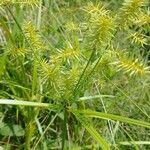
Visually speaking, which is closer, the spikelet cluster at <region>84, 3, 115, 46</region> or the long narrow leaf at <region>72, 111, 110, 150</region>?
the spikelet cluster at <region>84, 3, 115, 46</region>

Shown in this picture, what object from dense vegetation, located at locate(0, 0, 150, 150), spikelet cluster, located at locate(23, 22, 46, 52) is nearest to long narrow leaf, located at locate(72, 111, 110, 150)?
dense vegetation, located at locate(0, 0, 150, 150)

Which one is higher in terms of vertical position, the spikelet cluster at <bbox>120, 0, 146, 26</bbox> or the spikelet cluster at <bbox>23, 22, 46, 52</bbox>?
the spikelet cluster at <bbox>120, 0, 146, 26</bbox>

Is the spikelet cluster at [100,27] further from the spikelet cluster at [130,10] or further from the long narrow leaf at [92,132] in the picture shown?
the long narrow leaf at [92,132]

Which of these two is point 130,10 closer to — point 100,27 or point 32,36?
point 100,27

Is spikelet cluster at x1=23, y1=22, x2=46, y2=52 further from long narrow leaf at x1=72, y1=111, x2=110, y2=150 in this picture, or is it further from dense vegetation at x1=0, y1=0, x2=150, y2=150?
long narrow leaf at x1=72, y1=111, x2=110, y2=150

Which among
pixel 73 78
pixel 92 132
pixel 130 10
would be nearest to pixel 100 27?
pixel 130 10

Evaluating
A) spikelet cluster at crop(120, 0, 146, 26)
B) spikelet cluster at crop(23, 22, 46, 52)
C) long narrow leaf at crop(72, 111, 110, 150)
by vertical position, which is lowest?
long narrow leaf at crop(72, 111, 110, 150)

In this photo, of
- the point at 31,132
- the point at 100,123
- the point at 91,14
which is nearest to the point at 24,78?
the point at 31,132

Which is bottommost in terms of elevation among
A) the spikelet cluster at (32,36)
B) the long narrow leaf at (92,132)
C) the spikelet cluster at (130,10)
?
the long narrow leaf at (92,132)

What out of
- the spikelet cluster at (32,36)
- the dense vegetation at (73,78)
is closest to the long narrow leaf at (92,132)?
the dense vegetation at (73,78)
